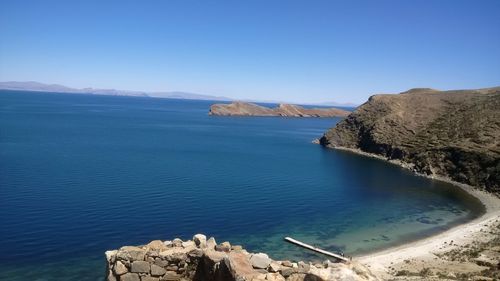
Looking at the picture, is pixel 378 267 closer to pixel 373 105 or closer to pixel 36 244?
pixel 36 244

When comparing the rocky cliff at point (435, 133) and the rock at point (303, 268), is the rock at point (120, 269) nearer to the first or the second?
the rock at point (303, 268)

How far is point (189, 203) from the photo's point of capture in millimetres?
59031

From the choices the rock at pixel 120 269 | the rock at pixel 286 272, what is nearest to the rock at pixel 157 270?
the rock at pixel 120 269

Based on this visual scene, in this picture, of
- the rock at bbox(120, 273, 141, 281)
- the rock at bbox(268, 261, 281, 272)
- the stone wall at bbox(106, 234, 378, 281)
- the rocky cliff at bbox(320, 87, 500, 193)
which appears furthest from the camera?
the rocky cliff at bbox(320, 87, 500, 193)

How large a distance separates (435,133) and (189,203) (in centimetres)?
7957

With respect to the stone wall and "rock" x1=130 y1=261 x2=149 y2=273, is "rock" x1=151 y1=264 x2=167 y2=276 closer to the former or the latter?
the stone wall

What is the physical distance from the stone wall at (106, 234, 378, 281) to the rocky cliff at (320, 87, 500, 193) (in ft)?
245

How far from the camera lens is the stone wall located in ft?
60.0

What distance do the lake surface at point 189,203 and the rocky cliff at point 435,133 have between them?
7.68m

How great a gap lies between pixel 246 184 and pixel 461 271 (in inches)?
1620

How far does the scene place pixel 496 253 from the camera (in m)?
43.4

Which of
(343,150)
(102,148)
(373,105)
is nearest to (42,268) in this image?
(102,148)

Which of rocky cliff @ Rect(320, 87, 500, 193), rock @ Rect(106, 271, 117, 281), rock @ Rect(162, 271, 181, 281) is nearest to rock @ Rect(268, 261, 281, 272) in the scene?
rock @ Rect(162, 271, 181, 281)

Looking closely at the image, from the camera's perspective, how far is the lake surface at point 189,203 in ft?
143
